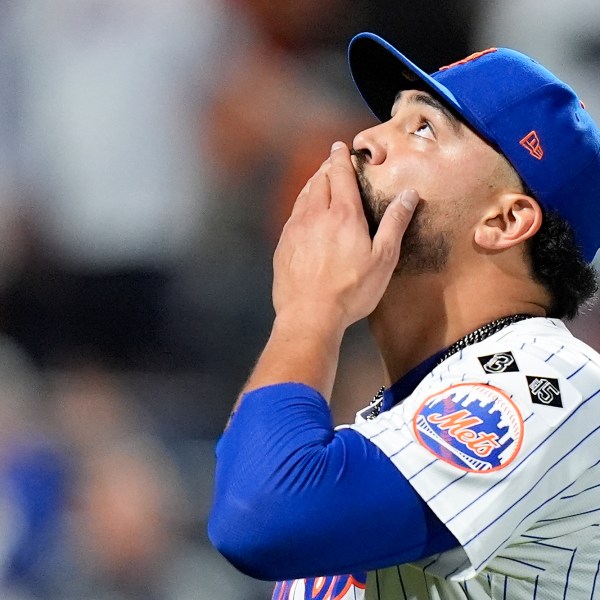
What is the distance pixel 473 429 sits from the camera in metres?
1.29

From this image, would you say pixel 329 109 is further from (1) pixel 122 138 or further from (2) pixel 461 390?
(2) pixel 461 390

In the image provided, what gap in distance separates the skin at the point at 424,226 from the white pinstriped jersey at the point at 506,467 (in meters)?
0.23

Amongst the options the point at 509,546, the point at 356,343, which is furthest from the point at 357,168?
the point at 356,343

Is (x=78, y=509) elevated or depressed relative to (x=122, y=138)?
depressed

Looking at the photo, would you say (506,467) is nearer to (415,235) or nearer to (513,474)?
(513,474)

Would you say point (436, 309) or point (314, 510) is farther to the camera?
point (436, 309)

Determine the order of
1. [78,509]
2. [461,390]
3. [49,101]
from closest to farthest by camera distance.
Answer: [461,390]
[78,509]
[49,101]

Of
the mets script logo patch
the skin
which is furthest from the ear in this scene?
the mets script logo patch

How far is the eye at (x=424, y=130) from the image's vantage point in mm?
1791

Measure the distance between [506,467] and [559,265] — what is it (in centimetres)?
63

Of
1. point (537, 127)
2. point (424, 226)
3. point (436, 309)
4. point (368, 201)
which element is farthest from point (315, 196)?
point (537, 127)

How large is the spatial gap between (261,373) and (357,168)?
0.53 metres

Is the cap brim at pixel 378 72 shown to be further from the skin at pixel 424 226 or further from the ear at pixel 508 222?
the ear at pixel 508 222

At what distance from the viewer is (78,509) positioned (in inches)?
132
